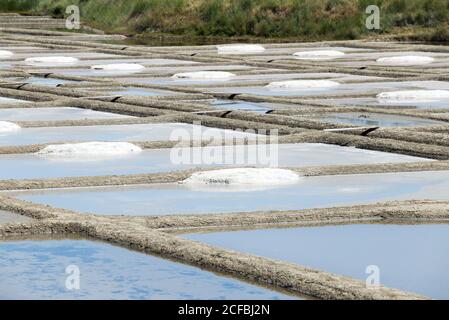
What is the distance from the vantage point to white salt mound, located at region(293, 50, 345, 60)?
16375 millimetres

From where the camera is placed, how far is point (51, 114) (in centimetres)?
991

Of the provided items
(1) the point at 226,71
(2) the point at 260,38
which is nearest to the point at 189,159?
(1) the point at 226,71

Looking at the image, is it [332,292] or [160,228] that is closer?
Result: [332,292]

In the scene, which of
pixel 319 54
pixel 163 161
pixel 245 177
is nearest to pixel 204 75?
pixel 319 54

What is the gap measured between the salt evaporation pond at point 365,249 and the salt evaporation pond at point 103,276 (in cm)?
35

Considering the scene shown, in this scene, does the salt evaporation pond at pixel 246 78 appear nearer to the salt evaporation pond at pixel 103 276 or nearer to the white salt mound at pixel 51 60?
the white salt mound at pixel 51 60

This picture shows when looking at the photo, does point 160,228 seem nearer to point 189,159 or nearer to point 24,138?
point 189,159

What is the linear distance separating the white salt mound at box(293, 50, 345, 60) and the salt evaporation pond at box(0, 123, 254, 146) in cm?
727

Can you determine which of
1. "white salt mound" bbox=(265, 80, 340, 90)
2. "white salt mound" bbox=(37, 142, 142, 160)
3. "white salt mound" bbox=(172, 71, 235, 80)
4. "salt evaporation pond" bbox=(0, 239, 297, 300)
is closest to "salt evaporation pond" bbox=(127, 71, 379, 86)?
"white salt mound" bbox=(172, 71, 235, 80)

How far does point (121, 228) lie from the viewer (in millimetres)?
5168

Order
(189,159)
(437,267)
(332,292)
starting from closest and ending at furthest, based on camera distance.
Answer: (332,292)
(437,267)
(189,159)

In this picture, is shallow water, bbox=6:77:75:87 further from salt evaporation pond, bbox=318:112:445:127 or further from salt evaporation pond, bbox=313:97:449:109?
salt evaporation pond, bbox=318:112:445:127
